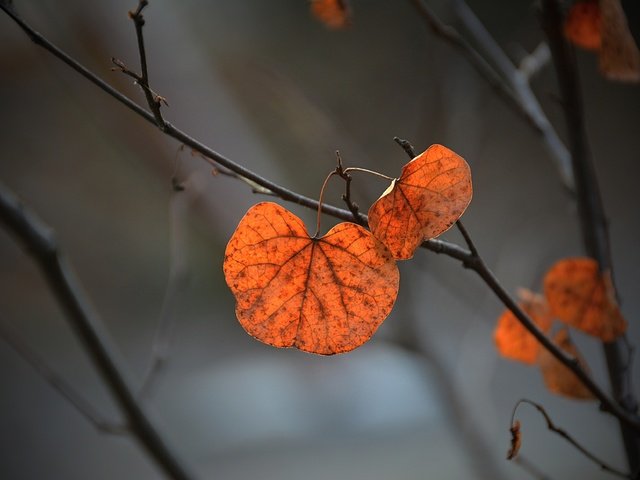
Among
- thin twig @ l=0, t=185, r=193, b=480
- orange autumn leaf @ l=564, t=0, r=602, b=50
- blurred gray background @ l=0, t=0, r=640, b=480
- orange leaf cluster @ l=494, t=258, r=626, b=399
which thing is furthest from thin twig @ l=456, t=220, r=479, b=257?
blurred gray background @ l=0, t=0, r=640, b=480

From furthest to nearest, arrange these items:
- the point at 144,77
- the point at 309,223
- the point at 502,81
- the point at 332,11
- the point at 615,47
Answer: the point at 309,223
the point at 502,81
the point at 332,11
the point at 615,47
the point at 144,77

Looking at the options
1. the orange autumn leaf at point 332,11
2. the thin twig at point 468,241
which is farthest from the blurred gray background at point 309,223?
the thin twig at point 468,241

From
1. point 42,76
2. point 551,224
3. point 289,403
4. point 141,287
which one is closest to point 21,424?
point 141,287

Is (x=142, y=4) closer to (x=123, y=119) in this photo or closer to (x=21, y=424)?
(x=123, y=119)

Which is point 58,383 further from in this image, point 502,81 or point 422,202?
point 502,81

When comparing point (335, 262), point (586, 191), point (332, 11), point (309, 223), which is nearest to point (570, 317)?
point (586, 191)
